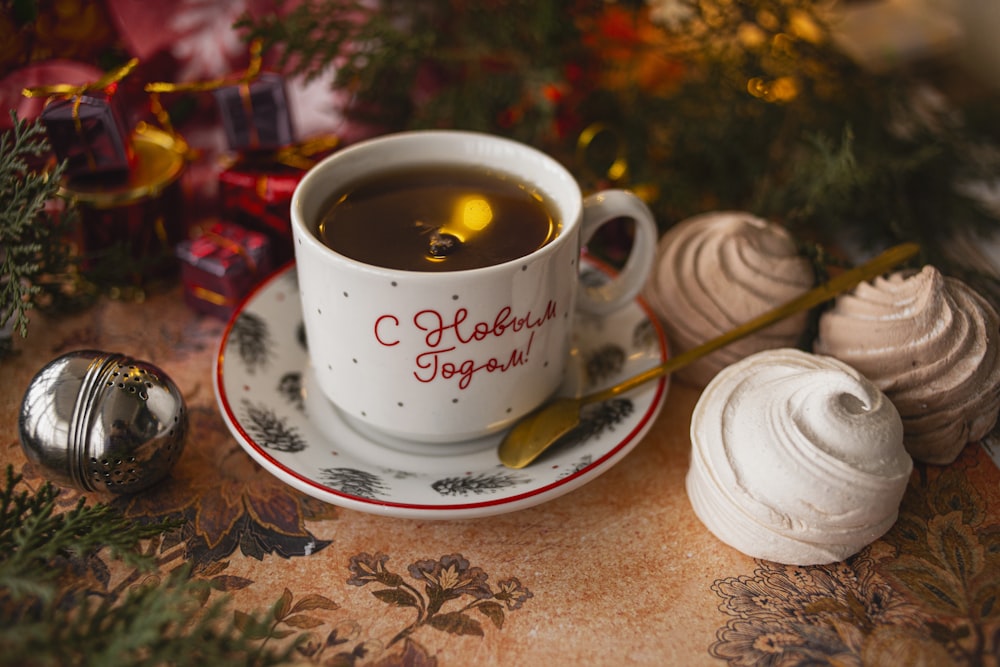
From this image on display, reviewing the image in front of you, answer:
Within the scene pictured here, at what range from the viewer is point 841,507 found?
26.1 inches

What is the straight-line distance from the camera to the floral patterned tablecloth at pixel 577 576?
645mm

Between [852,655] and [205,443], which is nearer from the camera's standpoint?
[852,655]

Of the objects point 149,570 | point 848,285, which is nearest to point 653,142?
point 848,285

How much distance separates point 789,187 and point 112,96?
84 centimetres

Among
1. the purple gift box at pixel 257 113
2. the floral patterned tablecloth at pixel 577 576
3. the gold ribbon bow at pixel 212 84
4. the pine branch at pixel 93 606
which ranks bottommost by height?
the floral patterned tablecloth at pixel 577 576

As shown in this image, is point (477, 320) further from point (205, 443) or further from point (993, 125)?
point (993, 125)

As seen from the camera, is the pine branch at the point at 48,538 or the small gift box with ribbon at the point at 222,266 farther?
the small gift box with ribbon at the point at 222,266

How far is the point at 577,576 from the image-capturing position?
71 centimetres

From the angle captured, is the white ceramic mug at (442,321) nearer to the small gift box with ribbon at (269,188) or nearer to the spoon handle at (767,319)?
the spoon handle at (767,319)

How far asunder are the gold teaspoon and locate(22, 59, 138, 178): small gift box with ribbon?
55 centimetres

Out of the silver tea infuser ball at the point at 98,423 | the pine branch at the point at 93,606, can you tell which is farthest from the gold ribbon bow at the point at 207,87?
the pine branch at the point at 93,606

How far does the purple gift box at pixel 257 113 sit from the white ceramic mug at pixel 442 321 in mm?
206

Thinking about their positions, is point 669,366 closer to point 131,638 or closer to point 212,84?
point 131,638

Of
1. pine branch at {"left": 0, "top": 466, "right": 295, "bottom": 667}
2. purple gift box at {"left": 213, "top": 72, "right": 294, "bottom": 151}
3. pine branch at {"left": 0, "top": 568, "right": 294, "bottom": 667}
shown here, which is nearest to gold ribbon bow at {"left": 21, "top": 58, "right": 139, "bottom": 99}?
purple gift box at {"left": 213, "top": 72, "right": 294, "bottom": 151}
